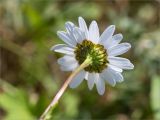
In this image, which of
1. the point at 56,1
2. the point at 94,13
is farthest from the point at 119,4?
the point at 56,1

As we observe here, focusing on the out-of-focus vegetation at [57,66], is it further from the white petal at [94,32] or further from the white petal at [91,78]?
the white petal at [94,32]

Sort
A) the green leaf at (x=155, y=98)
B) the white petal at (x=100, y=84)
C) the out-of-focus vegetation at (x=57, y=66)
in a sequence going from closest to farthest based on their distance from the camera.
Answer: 1. the white petal at (x=100, y=84)
2. the green leaf at (x=155, y=98)
3. the out-of-focus vegetation at (x=57, y=66)

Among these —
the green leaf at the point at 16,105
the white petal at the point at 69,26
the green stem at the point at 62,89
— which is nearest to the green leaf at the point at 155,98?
the green leaf at the point at 16,105

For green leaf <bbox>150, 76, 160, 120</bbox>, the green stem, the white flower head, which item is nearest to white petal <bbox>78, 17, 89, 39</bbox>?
the white flower head

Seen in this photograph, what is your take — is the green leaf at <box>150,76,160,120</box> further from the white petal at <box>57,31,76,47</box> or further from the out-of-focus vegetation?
the white petal at <box>57,31,76,47</box>

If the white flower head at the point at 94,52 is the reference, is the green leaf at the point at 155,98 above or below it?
below

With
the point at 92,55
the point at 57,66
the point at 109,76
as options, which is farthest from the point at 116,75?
the point at 57,66

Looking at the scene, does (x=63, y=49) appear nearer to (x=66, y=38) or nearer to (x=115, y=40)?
(x=66, y=38)
